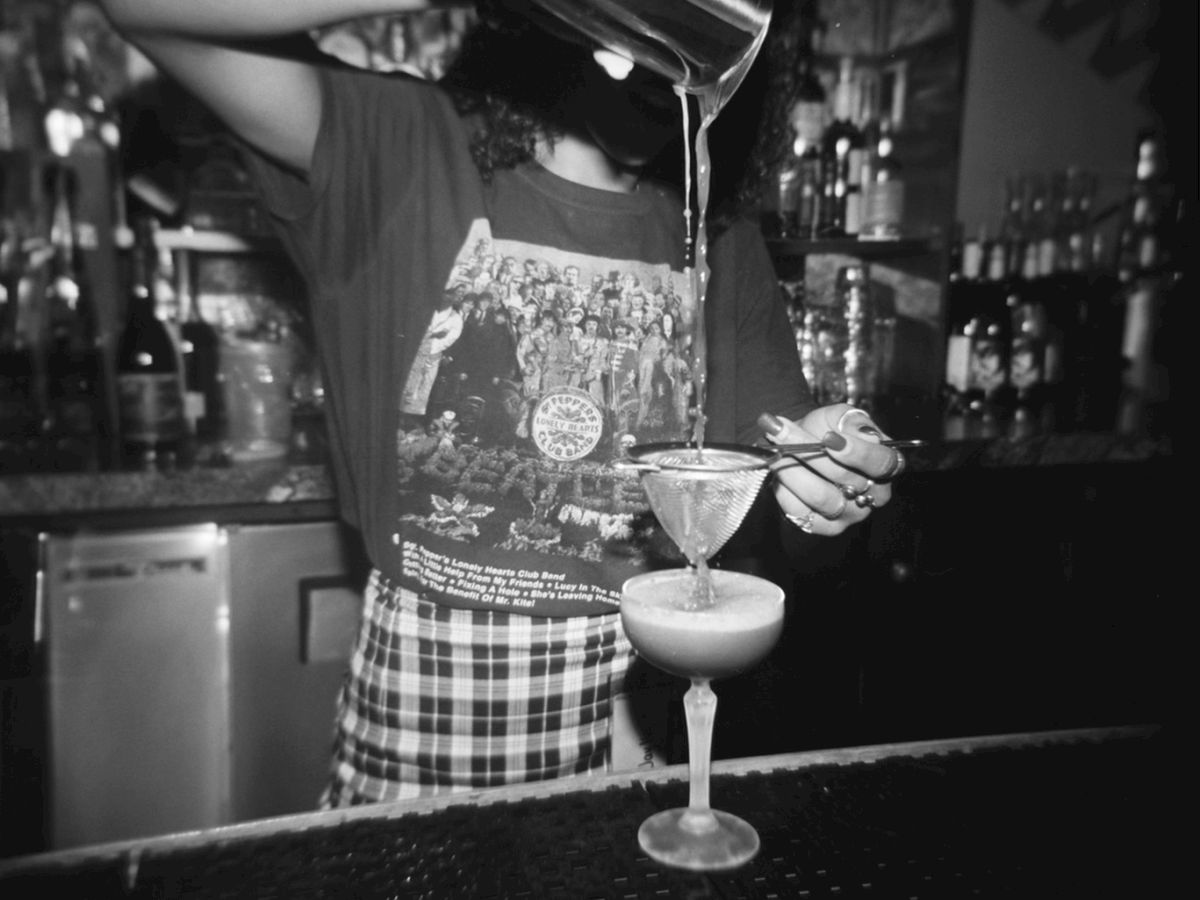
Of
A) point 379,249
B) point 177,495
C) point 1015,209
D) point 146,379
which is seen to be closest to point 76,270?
point 146,379

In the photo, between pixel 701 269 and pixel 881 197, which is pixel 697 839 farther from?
pixel 881 197

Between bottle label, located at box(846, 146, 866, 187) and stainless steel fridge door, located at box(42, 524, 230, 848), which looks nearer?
stainless steel fridge door, located at box(42, 524, 230, 848)

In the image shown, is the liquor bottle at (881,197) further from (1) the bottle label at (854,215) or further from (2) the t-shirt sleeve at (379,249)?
(2) the t-shirt sleeve at (379,249)

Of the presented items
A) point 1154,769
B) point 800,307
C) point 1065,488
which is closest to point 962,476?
point 1065,488

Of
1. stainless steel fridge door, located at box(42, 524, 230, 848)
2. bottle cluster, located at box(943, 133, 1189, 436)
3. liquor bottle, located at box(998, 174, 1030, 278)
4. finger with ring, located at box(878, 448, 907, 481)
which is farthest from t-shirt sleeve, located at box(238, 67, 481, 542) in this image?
liquor bottle, located at box(998, 174, 1030, 278)

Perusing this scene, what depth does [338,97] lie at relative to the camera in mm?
1217

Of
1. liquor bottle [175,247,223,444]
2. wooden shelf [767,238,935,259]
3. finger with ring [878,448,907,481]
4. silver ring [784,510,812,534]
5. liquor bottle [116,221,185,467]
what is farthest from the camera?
wooden shelf [767,238,935,259]

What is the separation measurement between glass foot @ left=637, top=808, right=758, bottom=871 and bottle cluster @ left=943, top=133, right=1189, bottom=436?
222cm

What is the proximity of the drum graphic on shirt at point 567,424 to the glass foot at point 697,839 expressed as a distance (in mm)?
575

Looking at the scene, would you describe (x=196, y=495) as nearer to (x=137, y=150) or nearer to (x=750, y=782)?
(x=137, y=150)

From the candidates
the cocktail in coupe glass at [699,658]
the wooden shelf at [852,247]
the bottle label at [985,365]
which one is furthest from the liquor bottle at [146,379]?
the bottle label at [985,365]

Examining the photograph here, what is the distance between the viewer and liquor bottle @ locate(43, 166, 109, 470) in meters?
2.47

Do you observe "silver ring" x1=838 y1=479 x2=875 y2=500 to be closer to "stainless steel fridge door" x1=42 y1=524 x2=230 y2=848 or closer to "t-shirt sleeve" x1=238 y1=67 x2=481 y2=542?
"t-shirt sleeve" x1=238 y1=67 x2=481 y2=542

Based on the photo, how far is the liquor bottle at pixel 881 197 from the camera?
2777 mm
